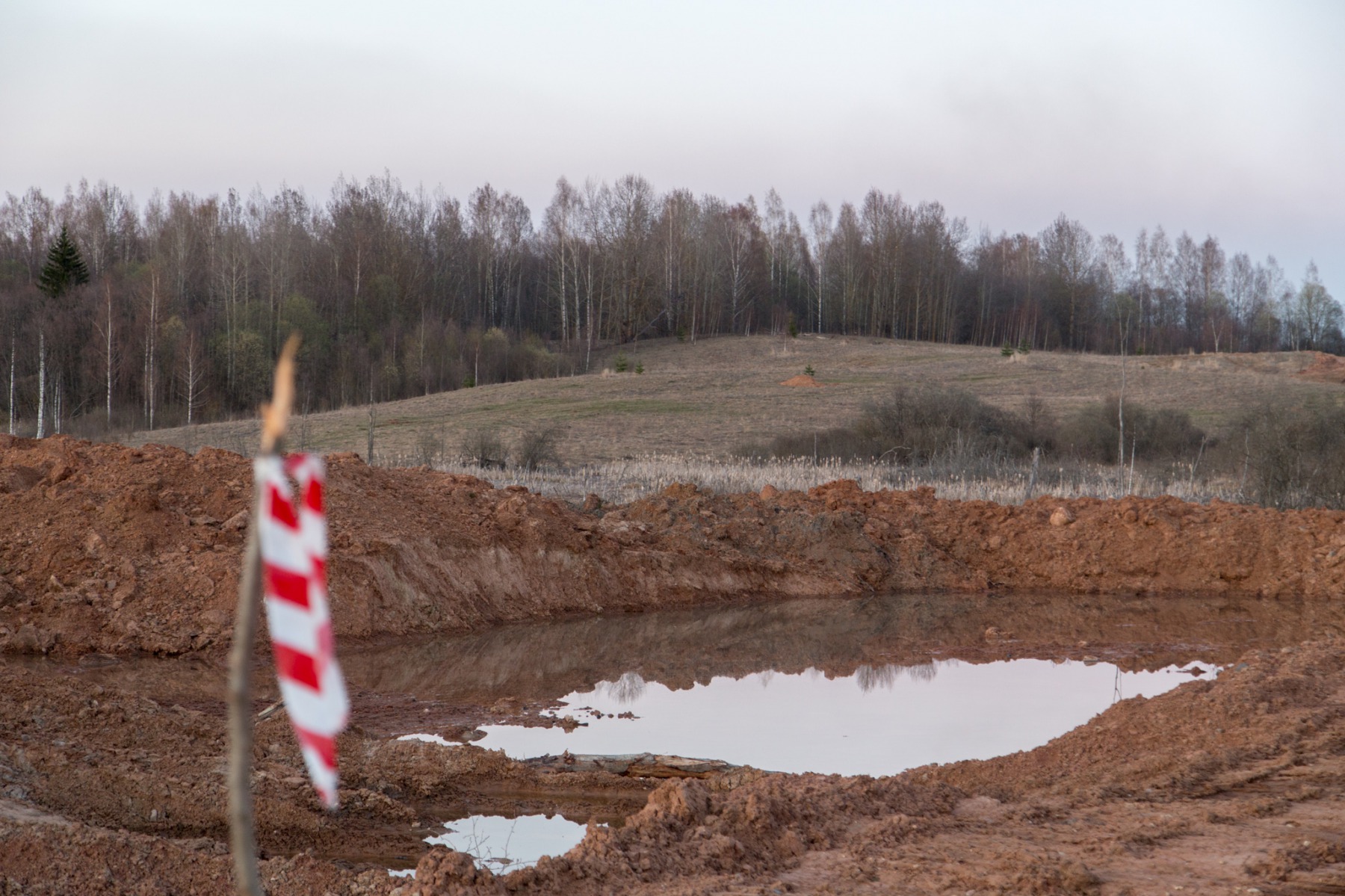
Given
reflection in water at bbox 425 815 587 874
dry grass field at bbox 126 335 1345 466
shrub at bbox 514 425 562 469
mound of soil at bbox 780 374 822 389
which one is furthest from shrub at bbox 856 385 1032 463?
reflection in water at bbox 425 815 587 874

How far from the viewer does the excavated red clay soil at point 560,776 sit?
5207 mm

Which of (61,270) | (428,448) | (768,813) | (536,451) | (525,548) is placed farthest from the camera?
(61,270)

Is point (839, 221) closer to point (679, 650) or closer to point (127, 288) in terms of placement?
point (127, 288)

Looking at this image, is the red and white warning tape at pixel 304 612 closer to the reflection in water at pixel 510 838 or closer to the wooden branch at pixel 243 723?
the wooden branch at pixel 243 723

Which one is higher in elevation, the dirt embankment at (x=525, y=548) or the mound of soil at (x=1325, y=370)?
the mound of soil at (x=1325, y=370)

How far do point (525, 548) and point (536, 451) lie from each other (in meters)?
14.6

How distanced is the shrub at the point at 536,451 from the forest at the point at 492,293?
16.6m

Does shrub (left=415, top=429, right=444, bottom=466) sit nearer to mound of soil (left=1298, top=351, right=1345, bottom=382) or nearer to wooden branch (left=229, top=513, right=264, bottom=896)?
wooden branch (left=229, top=513, right=264, bottom=896)

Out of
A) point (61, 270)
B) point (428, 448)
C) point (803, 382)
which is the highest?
point (61, 270)

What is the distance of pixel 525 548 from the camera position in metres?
14.6

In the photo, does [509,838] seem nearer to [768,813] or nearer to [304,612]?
[768,813]

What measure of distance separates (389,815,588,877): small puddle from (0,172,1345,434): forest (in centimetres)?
3377

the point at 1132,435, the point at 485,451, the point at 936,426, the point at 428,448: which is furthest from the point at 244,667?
the point at 1132,435

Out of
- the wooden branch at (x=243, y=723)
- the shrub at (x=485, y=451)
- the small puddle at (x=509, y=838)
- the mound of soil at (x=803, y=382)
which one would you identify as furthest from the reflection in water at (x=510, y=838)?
the mound of soil at (x=803, y=382)
